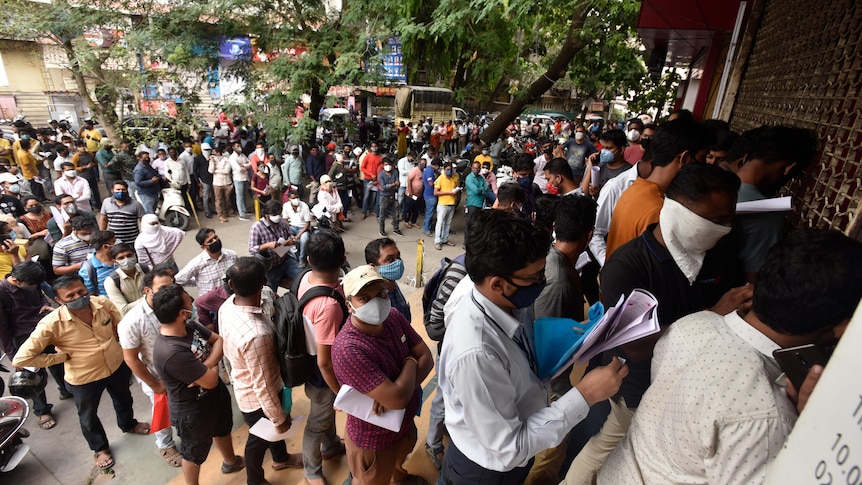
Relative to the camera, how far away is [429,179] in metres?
8.55

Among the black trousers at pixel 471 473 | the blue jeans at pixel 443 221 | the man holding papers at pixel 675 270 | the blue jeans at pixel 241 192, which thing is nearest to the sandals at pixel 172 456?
the black trousers at pixel 471 473

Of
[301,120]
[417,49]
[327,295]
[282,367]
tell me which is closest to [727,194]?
[327,295]

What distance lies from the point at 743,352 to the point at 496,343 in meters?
0.75

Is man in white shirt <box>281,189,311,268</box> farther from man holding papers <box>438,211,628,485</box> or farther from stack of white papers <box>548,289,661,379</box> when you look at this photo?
stack of white papers <box>548,289,661,379</box>

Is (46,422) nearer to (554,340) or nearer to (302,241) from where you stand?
(302,241)

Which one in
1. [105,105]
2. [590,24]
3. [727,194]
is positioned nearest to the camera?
[727,194]

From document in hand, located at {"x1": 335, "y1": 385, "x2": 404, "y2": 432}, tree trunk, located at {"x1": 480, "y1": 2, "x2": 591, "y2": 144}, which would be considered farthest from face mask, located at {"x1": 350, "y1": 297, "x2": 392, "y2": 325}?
tree trunk, located at {"x1": 480, "y1": 2, "x2": 591, "y2": 144}

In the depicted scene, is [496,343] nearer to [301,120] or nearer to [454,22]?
[454,22]

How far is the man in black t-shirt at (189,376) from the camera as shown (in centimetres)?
257

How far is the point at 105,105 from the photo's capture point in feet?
33.0

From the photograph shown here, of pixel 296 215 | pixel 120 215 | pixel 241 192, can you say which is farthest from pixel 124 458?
pixel 241 192

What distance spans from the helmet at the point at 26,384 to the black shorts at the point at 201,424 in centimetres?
185

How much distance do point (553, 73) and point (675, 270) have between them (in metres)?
9.09

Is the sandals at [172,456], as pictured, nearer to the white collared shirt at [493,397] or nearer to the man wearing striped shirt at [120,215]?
the white collared shirt at [493,397]
